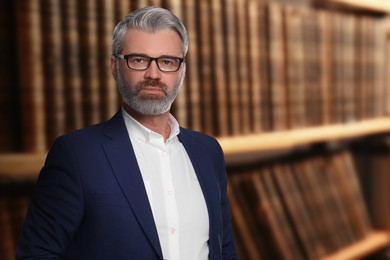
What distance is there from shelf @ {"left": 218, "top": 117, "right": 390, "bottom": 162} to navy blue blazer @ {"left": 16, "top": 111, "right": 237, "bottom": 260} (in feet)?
2.11

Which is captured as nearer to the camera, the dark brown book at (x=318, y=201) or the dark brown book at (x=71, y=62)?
the dark brown book at (x=71, y=62)

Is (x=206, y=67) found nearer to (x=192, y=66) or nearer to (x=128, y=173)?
(x=192, y=66)

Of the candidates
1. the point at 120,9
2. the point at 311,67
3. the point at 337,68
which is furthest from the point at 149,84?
the point at 337,68

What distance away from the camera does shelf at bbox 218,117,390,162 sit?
1.52m

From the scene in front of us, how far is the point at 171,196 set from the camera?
2.89ft

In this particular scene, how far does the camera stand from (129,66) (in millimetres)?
854

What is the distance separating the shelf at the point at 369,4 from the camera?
79.3 inches

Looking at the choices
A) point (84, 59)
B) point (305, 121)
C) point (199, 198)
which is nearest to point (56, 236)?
point (199, 198)

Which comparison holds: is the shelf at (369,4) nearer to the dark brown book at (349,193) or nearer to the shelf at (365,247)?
the dark brown book at (349,193)

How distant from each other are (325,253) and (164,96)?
1271 mm

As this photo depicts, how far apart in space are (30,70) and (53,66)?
5 centimetres

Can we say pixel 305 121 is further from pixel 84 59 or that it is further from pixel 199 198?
pixel 199 198

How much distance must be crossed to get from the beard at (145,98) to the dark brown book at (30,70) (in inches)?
11.1

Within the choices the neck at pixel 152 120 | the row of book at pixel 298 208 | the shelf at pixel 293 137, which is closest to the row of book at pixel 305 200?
the row of book at pixel 298 208
